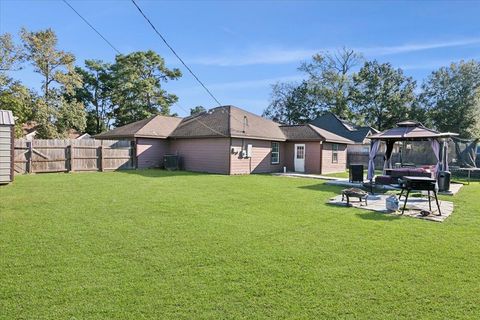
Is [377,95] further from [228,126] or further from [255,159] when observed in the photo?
[228,126]

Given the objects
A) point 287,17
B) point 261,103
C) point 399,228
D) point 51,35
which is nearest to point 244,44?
point 287,17

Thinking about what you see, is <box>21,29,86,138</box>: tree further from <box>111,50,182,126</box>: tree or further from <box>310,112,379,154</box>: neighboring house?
<box>310,112,379,154</box>: neighboring house

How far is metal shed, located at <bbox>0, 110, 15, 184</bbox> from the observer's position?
36.2 ft

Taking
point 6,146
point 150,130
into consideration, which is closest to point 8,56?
point 150,130

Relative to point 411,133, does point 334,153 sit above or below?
below

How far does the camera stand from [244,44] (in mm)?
15367

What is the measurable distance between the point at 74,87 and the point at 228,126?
17.6 metres

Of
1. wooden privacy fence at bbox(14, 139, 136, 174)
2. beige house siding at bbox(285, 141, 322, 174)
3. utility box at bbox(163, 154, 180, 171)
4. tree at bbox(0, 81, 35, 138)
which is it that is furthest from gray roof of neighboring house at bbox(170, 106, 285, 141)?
tree at bbox(0, 81, 35, 138)

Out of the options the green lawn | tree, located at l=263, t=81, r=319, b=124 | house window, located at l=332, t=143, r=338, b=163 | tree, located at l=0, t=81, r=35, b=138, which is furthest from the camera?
tree, located at l=263, t=81, r=319, b=124

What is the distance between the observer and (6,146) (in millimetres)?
11172

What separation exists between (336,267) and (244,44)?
13002 mm

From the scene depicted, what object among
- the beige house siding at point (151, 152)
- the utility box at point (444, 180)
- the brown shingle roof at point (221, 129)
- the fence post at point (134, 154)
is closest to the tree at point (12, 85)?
the brown shingle roof at point (221, 129)

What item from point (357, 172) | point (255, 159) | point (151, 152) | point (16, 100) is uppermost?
point (16, 100)

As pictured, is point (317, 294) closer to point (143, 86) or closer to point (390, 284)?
point (390, 284)
